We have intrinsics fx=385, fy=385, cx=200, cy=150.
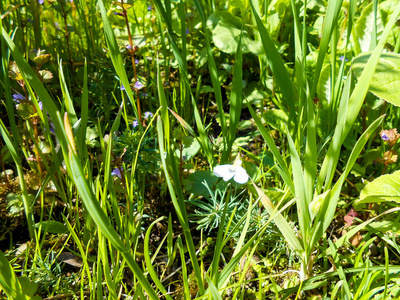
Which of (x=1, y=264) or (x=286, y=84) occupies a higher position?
(x=286, y=84)

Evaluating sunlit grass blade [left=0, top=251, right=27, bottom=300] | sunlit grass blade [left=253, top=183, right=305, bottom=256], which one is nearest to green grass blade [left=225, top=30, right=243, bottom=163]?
sunlit grass blade [left=253, top=183, right=305, bottom=256]

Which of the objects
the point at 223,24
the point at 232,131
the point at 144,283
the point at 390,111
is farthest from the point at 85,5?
the point at 144,283

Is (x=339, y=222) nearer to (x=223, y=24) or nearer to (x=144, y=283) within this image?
(x=144, y=283)

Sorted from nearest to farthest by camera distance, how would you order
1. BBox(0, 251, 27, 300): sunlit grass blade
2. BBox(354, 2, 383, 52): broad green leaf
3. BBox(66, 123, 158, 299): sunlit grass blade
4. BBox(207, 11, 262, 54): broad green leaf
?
BBox(66, 123, 158, 299): sunlit grass blade → BBox(0, 251, 27, 300): sunlit grass blade → BBox(354, 2, 383, 52): broad green leaf → BBox(207, 11, 262, 54): broad green leaf

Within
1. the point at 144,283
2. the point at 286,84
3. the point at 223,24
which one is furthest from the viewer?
the point at 223,24

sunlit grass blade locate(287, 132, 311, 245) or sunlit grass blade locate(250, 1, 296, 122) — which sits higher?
sunlit grass blade locate(250, 1, 296, 122)

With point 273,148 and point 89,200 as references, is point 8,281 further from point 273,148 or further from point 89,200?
point 273,148

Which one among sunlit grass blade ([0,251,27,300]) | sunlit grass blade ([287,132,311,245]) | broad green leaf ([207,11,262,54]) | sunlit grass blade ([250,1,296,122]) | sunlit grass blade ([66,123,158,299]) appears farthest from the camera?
broad green leaf ([207,11,262,54])

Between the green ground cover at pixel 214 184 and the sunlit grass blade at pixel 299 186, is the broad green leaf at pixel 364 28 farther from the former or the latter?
the sunlit grass blade at pixel 299 186

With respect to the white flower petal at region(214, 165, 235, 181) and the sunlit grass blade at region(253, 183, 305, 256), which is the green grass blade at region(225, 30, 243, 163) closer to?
the white flower petal at region(214, 165, 235, 181)
